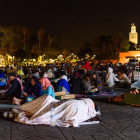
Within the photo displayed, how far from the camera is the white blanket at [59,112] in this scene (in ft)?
16.6

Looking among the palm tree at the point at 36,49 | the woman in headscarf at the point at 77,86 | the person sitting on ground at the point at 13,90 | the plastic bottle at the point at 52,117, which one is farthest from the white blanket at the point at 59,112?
the palm tree at the point at 36,49

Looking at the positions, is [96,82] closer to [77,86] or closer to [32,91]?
[77,86]

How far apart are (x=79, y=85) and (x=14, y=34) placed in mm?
38945

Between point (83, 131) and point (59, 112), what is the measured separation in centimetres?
82

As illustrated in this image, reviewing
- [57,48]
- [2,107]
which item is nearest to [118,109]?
[2,107]

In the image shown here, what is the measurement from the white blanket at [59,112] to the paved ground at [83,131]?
0.62ft

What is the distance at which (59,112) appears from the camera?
16.8ft

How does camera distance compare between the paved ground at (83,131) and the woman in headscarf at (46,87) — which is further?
the woman in headscarf at (46,87)

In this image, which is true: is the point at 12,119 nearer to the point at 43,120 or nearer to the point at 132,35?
the point at 43,120

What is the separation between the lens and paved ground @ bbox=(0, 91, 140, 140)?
14.1 ft

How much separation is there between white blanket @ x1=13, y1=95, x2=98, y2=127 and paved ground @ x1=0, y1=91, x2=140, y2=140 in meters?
0.19

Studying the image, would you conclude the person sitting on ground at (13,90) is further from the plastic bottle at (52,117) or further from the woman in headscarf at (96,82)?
the woman in headscarf at (96,82)

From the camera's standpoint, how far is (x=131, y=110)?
650 cm

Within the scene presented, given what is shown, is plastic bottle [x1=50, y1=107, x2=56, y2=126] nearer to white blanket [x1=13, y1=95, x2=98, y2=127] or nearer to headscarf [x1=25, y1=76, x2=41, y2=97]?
white blanket [x1=13, y1=95, x2=98, y2=127]
